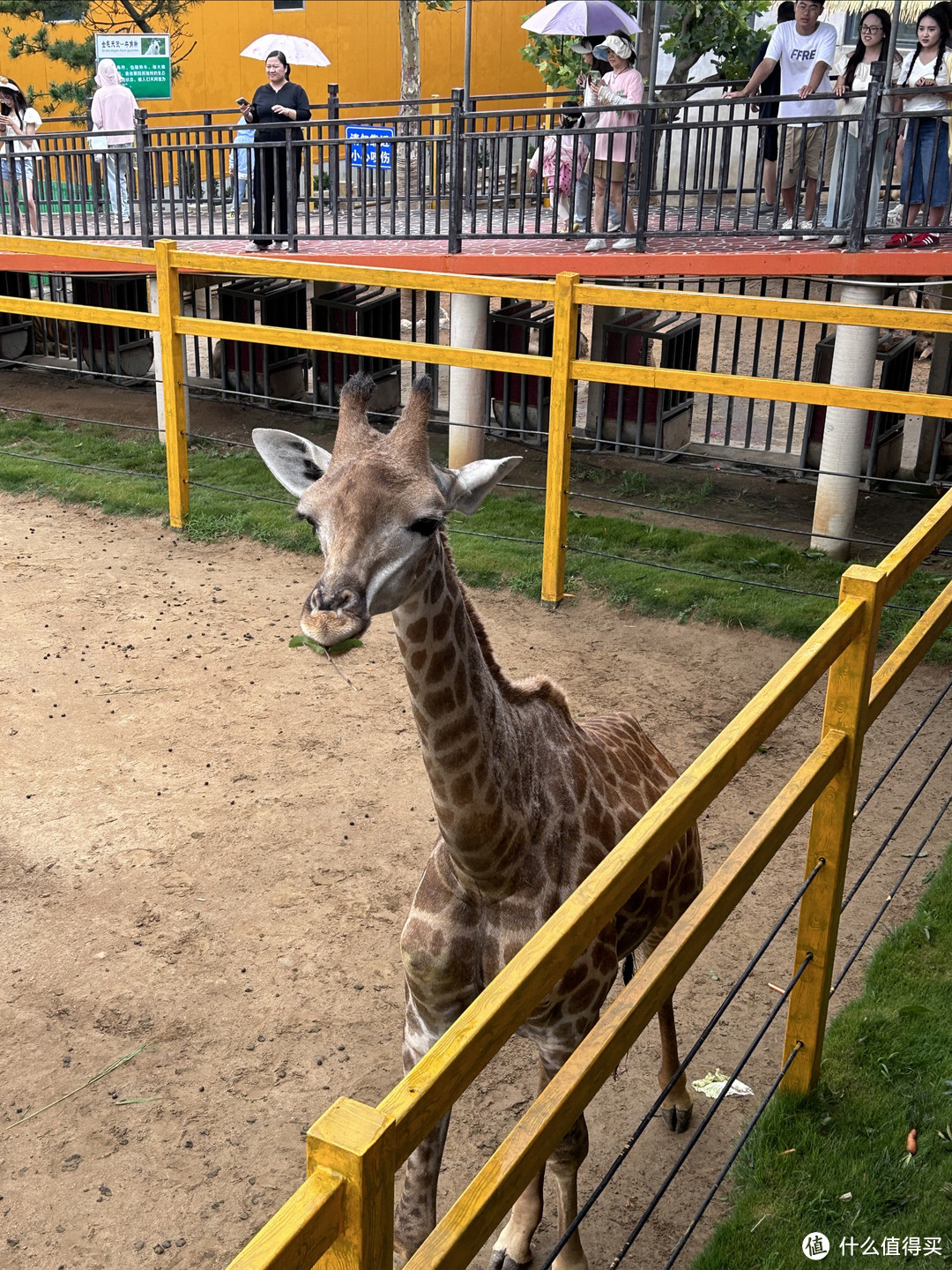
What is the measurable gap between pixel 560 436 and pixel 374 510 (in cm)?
503

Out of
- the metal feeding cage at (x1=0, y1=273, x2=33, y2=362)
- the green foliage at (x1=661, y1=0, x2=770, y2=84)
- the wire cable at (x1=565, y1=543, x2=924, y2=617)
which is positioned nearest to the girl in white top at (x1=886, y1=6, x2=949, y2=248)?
the wire cable at (x1=565, y1=543, x2=924, y2=617)

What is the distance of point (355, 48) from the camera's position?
87.2ft

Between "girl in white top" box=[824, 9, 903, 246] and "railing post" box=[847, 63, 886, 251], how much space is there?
0.06m

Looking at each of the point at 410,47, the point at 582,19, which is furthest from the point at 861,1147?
the point at 410,47

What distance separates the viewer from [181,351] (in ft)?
31.1

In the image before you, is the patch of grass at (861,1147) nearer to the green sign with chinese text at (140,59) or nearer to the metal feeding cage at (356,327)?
the metal feeding cage at (356,327)

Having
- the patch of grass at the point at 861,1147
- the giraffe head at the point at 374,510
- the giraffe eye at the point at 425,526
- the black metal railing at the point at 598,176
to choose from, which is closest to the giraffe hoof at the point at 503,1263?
the patch of grass at the point at 861,1147

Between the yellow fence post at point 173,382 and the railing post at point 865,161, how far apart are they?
4.91 m

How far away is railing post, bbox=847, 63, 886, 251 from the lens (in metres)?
8.81

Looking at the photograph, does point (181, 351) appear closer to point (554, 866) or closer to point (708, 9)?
point (554, 866)

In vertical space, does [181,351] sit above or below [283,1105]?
above

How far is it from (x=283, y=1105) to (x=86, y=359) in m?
12.0

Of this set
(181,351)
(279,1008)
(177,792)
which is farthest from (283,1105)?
(181,351)

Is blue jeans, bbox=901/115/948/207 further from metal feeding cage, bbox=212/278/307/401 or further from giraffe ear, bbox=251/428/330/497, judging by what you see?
giraffe ear, bbox=251/428/330/497
